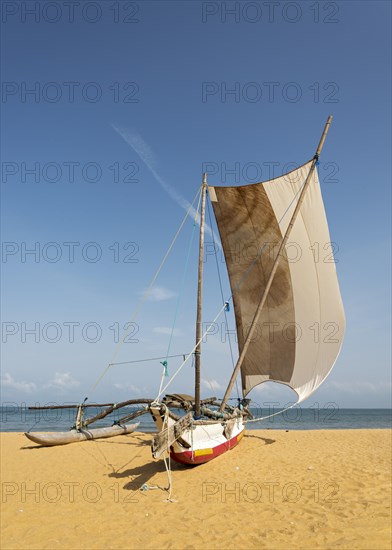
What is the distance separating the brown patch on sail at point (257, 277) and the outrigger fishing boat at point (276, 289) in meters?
0.05

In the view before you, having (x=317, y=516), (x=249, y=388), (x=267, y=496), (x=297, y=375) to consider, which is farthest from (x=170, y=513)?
(x=249, y=388)

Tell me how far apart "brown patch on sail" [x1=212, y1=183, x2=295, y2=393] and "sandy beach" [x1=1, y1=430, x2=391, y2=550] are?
4.32 meters

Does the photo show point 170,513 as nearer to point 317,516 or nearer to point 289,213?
point 317,516

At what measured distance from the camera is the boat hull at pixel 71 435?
18314mm

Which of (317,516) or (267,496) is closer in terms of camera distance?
(317,516)

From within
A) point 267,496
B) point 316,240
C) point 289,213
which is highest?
point 289,213

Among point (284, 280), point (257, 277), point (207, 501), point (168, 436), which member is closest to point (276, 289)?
point (284, 280)

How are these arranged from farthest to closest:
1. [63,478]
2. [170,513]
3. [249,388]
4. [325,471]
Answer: [249,388] < [63,478] < [325,471] < [170,513]

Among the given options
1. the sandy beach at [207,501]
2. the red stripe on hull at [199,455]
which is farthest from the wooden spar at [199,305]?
the sandy beach at [207,501]

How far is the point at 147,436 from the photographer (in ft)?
74.2

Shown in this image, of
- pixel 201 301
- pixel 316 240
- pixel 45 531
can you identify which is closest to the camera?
pixel 45 531

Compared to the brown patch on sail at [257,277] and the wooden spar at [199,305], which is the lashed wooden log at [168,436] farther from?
the brown patch on sail at [257,277]

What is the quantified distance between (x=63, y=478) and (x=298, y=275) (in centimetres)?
1294

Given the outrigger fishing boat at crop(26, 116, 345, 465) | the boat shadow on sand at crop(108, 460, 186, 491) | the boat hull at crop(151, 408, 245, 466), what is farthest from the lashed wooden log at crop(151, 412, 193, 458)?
the outrigger fishing boat at crop(26, 116, 345, 465)
